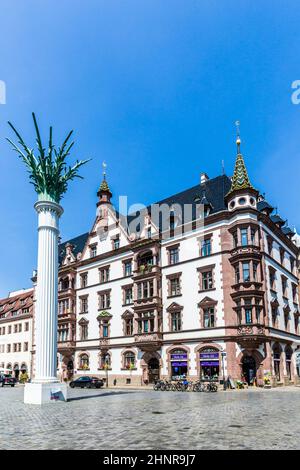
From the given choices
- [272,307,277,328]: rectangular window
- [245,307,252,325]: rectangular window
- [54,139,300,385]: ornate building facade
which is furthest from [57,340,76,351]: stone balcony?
[272,307,277,328]: rectangular window

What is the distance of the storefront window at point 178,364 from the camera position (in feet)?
144

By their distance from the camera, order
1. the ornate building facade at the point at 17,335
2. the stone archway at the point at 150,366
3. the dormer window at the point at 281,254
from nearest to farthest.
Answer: the stone archway at the point at 150,366
the dormer window at the point at 281,254
the ornate building facade at the point at 17,335

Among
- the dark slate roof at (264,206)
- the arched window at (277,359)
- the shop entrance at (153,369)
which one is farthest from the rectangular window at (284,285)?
the shop entrance at (153,369)

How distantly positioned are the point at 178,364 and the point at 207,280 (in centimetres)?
920

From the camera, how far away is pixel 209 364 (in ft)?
137

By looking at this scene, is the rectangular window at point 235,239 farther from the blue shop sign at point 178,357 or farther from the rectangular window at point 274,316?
the blue shop sign at point 178,357

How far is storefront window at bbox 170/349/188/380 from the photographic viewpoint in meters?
44.0

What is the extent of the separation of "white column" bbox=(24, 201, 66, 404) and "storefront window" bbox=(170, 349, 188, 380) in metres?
20.4

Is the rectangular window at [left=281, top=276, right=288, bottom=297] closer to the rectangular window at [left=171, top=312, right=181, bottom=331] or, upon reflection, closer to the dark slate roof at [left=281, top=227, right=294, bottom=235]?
the dark slate roof at [left=281, top=227, right=294, bottom=235]

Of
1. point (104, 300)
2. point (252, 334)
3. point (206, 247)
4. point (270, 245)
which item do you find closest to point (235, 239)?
point (206, 247)

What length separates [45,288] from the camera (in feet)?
87.6

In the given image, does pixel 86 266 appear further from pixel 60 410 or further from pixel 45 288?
pixel 60 410

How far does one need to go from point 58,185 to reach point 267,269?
24363mm

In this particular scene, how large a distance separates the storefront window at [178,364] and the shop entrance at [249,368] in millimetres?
6186
